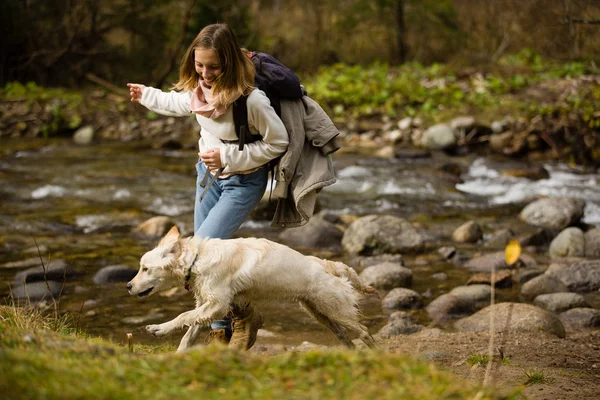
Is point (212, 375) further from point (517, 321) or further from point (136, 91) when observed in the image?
point (517, 321)

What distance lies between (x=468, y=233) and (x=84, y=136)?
34.9 feet

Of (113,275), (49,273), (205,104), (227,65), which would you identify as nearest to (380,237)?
(113,275)

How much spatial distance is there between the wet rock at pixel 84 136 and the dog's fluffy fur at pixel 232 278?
1311 cm

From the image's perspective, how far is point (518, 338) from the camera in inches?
247

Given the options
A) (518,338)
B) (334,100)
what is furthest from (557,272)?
(334,100)

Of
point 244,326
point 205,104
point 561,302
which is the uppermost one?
point 205,104

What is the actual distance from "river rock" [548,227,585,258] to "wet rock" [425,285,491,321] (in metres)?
2.20

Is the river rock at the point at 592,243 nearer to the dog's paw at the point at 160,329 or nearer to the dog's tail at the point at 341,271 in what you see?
the dog's tail at the point at 341,271

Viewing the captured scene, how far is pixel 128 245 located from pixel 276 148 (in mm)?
5634

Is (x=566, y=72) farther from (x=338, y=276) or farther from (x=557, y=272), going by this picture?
(x=338, y=276)

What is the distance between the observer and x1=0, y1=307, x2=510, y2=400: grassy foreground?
2861mm

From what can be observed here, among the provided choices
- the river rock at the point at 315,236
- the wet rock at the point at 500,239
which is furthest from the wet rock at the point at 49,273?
the wet rock at the point at 500,239

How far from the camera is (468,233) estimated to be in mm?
10383

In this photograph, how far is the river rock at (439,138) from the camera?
1566 centimetres
